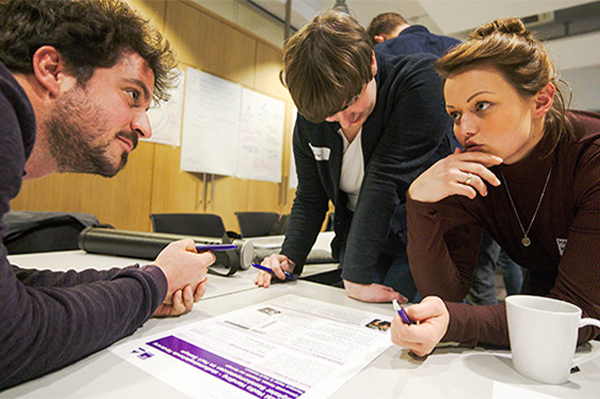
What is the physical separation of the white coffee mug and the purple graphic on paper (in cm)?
33

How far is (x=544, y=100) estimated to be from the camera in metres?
0.77

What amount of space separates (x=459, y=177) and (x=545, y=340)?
1.15 feet

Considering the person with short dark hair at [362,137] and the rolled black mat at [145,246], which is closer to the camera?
the person with short dark hair at [362,137]

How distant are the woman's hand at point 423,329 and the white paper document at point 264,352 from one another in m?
0.05

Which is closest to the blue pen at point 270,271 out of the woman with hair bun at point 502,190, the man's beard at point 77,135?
the woman with hair bun at point 502,190

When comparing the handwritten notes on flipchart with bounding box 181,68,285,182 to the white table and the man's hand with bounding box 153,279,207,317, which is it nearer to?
the man's hand with bounding box 153,279,207,317

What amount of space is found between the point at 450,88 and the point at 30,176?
86 cm

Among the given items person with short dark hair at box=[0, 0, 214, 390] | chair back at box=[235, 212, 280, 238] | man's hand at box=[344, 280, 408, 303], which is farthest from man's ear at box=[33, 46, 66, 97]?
chair back at box=[235, 212, 280, 238]

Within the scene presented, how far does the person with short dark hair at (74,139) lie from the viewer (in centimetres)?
42

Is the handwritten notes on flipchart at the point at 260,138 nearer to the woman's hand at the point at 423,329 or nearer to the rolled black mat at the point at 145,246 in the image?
the rolled black mat at the point at 145,246

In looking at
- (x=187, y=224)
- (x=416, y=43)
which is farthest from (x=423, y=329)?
(x=187, y=224)

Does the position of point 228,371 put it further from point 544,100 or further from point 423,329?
point 544,100

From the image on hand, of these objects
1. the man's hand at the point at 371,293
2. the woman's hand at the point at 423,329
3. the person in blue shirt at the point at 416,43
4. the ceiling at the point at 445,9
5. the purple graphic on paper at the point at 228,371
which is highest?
the ceiling at the point at 445,9

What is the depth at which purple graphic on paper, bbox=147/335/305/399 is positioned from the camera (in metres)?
0.46
